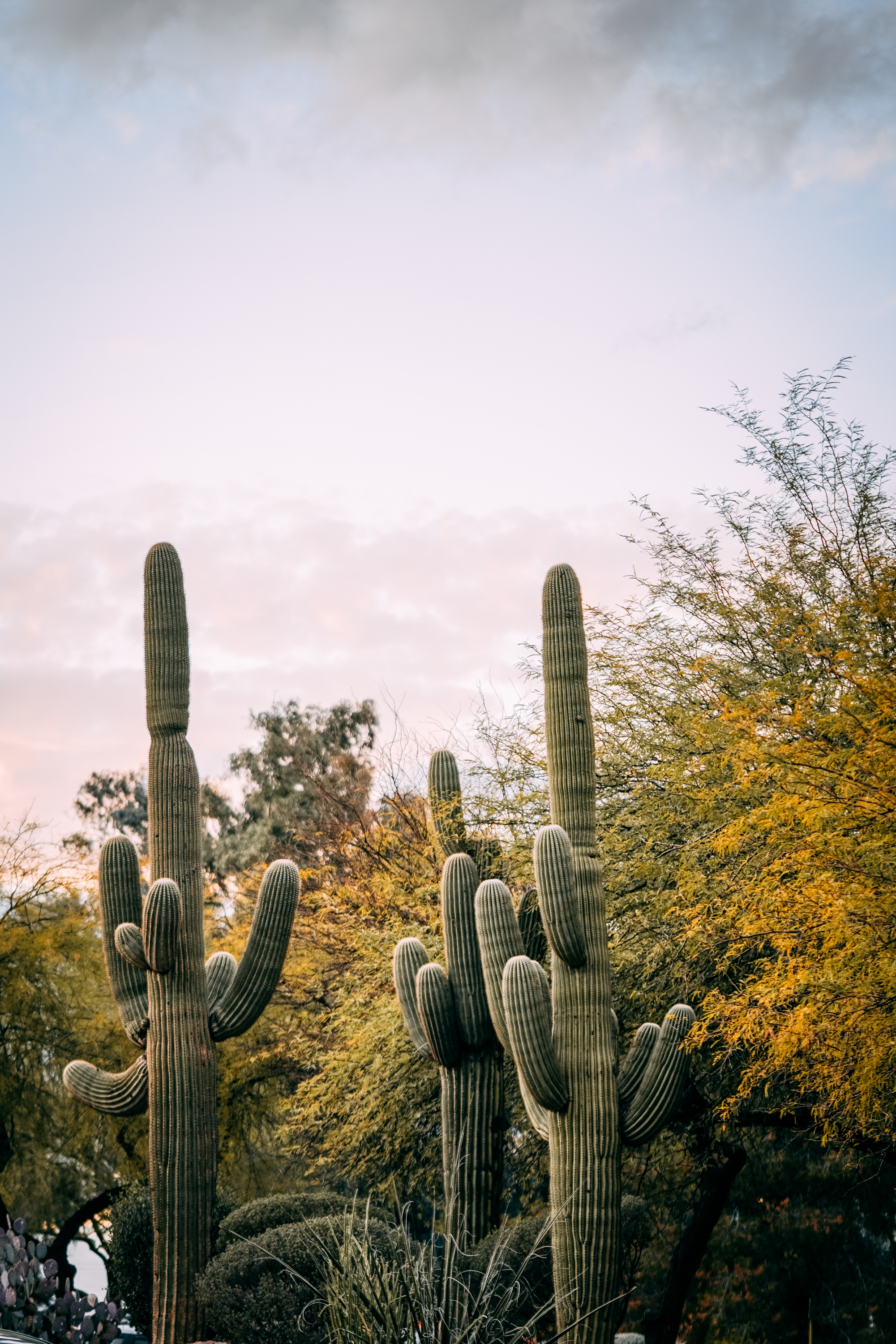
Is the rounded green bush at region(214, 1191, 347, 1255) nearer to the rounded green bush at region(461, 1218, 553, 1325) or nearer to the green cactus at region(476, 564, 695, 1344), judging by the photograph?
the rounded green bush at region(461, 1218, 553, 1325)

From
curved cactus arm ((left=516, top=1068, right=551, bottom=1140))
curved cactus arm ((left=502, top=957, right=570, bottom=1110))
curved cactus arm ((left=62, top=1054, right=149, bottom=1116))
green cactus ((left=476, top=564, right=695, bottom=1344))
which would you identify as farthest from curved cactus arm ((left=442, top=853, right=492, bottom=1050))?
curved cactus arm ((left=62, top=1054, right=149, bottom=1116))

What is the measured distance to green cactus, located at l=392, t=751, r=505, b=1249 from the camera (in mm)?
8602

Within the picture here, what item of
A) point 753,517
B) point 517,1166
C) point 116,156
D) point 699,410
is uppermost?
point 116,156

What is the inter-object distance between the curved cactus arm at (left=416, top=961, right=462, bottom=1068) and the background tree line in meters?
1.42

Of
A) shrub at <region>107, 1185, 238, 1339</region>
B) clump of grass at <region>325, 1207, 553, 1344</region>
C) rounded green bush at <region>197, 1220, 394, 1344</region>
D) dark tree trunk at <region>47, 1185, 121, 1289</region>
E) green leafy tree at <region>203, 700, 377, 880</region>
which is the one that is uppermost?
green leafy tree at <region>203, 700, 377, 880</region>

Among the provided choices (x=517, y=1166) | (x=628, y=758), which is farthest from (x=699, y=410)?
(x=517, y=1166)

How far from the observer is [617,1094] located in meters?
7.44

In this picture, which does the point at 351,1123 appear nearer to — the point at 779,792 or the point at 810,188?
the point at 779,792

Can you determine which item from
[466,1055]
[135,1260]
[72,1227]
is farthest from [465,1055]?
[72,1227]

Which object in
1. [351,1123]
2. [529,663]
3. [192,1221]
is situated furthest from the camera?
[529,663]

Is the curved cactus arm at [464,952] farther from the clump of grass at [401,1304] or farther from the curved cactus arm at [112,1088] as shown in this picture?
the clump of grass at [401,1304]

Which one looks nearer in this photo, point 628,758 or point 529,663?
point 628,758

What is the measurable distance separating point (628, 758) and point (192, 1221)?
5.26 metres

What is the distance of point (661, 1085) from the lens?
730 cm
